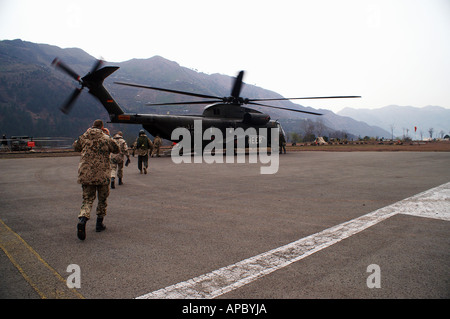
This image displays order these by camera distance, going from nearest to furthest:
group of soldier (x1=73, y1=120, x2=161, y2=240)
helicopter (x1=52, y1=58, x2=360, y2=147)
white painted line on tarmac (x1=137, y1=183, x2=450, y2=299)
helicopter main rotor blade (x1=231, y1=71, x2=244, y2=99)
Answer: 1. white painted line on tarmac (x1=137, y1=183, x2=450, y2=299)
2. group of soldier (x1=73, y1=120, x2=161, y2=240)
3. helicopter (x1=52, y1=58, x2=360, y2=147)
4. helicopter main rotor blade (x1=231, y1=71, x2=244, y2=99)

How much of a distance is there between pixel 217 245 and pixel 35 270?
234 centimetres

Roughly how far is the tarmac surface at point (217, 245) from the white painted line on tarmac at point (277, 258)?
9cm

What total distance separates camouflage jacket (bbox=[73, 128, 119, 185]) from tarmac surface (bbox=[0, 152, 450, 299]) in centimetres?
97

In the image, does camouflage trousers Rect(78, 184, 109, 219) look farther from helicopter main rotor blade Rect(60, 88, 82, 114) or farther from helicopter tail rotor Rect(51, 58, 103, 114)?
helicopter main rotor blade Rect(60, 88, 82, 114)

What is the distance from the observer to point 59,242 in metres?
4.52

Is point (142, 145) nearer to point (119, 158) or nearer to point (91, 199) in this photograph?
point (119, 158)

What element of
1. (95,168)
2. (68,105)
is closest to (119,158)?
(95,168)

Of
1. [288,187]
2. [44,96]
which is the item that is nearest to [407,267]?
[288,187]

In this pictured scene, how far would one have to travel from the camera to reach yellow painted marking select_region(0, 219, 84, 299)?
2.97 meters
